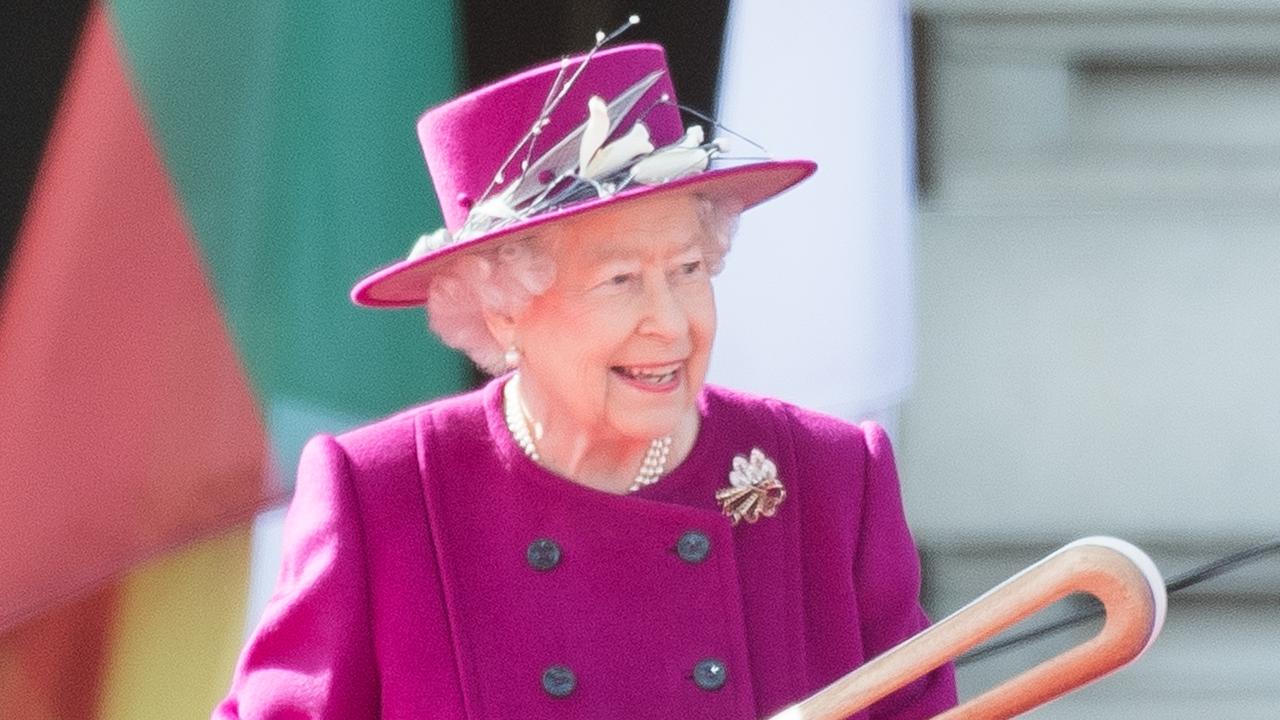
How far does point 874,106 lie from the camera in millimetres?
3279

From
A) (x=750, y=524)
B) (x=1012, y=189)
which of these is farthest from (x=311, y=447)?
(x=1012, y=189)

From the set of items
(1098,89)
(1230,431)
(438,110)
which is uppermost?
(438,110)

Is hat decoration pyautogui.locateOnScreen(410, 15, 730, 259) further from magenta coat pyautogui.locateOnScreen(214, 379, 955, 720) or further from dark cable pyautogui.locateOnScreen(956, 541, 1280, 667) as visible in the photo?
dark cable pyautogui.locateOnScreen(956, 541, 1280, 667)

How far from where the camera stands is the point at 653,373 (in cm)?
237

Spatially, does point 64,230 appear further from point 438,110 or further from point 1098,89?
point 1098,89

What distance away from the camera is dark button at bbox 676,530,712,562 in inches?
95.9

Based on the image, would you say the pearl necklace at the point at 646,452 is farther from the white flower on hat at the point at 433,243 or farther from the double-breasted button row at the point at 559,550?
the white flower on hat at the point at 433,243

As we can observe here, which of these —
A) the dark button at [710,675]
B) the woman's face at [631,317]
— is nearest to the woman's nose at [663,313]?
the woman's face at [631,317]

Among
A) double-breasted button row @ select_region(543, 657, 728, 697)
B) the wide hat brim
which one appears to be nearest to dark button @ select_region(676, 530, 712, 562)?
double-breasted button row @ select_region(543, 657, 728, 697)

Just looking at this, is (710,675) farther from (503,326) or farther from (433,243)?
(433,243)

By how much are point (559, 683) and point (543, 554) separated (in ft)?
0.44

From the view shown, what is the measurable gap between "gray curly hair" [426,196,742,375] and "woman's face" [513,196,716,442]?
0.02 m

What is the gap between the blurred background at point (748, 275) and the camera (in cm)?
321

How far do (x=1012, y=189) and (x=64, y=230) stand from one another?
1314 millimetres
